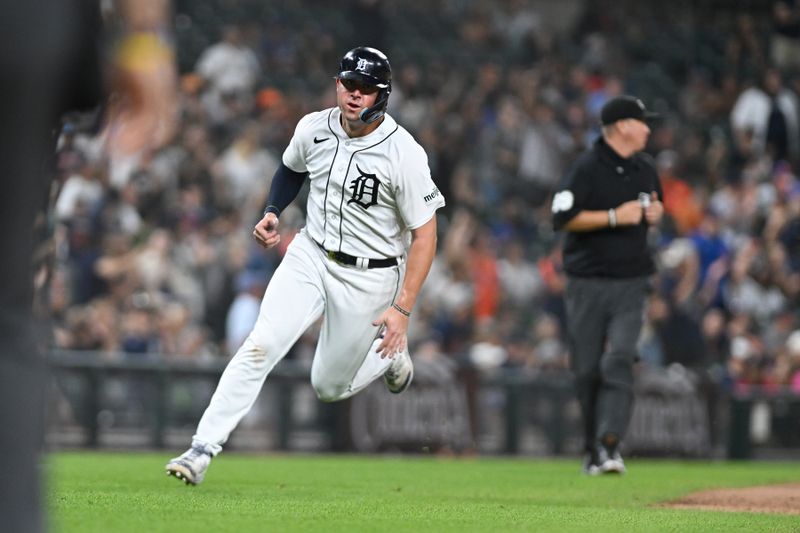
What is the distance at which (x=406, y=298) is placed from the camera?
25.1 ft

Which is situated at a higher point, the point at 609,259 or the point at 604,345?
the point at 609,259

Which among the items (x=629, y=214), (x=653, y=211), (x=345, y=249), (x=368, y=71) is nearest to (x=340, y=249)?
(x=345, y=249)

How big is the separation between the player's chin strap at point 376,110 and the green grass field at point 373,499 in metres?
1.99

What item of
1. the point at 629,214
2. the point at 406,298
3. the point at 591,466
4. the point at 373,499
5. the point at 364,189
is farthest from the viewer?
the point at 591,466

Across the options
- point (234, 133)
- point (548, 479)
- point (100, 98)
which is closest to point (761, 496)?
point (548, 479)

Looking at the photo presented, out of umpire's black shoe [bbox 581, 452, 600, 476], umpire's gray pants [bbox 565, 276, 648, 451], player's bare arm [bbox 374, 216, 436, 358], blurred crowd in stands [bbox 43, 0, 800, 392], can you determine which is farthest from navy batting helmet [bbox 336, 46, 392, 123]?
blurred crowd in stands [bbox 43, 0, 800, 392]

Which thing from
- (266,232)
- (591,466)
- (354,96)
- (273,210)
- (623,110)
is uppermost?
(623,110)

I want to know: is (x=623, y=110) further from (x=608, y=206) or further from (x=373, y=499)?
(x=373, y=499)

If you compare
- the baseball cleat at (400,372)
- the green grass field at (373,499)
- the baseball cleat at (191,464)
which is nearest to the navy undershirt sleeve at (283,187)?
the baseball cleat at (400,372)

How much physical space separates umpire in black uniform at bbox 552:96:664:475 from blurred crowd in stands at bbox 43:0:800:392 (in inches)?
178

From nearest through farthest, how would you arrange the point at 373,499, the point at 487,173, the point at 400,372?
the point at 373,499 < the point at 400,372 < the point at 487,173

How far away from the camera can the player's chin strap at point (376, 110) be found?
773cm

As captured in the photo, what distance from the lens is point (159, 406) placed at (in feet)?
47.1

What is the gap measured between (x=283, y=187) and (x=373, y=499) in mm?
1820
